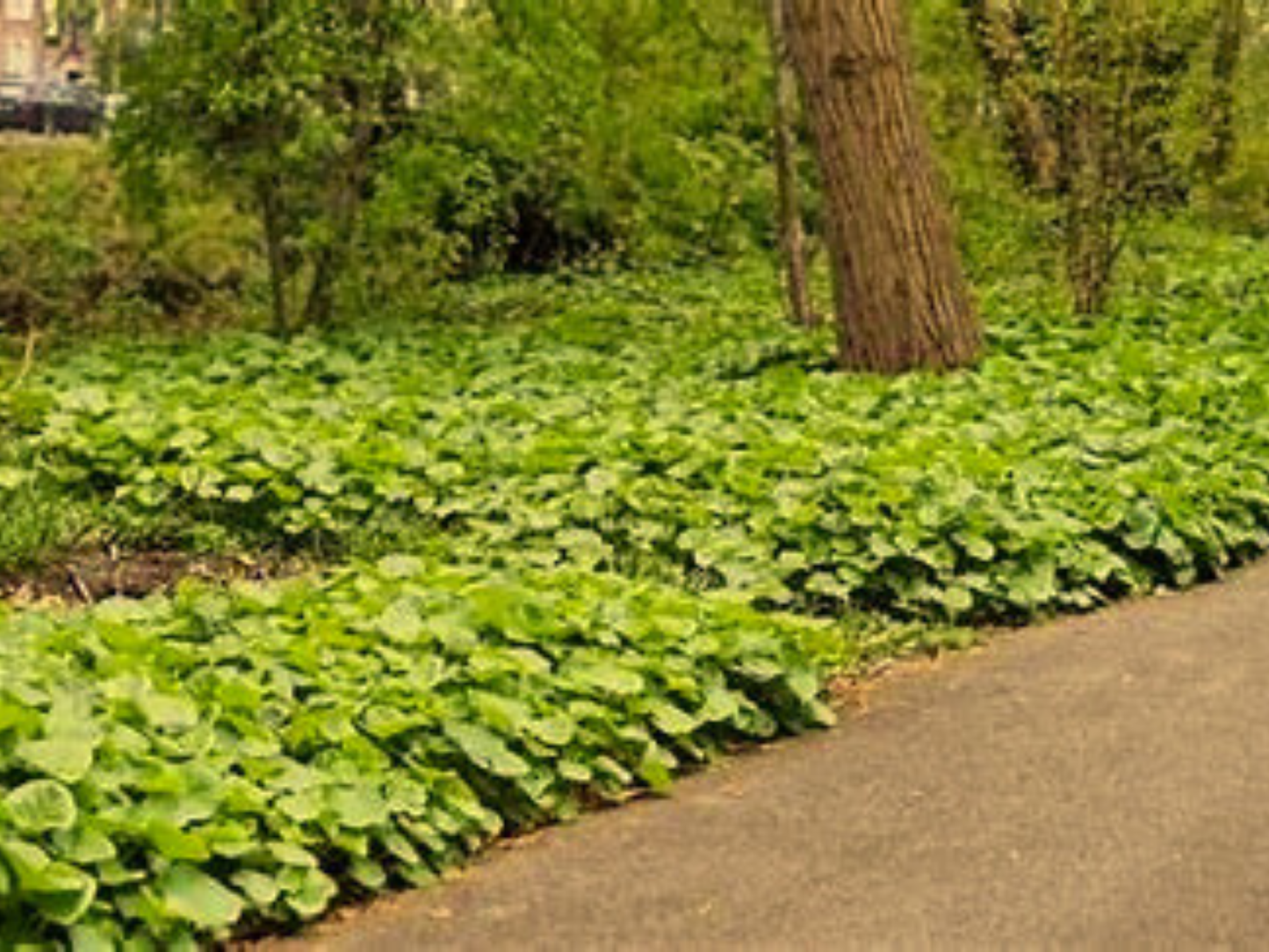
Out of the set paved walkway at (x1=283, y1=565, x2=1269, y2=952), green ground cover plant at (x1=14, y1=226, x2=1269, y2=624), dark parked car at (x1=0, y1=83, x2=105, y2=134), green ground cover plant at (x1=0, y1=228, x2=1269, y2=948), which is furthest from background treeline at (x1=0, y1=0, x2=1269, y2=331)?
dark parked car at (x1=0, y1=83, x2=105, y2=134)

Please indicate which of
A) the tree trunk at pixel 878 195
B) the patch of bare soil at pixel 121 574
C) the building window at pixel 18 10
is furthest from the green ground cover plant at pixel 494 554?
the building window at pixel 18 10

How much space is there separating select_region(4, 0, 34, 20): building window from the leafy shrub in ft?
216

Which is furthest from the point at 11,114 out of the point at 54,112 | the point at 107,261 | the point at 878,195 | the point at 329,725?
the point at 329,725

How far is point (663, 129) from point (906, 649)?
41.5 feet

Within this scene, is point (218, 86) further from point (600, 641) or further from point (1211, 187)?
point (1211, 187)

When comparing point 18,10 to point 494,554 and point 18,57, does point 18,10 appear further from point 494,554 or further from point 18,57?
point 494,554

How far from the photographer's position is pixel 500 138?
1437 centimetres

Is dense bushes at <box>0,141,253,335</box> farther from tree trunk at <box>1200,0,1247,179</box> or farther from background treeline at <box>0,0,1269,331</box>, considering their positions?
tree trunk at <box>1200,0,1247,179</box>

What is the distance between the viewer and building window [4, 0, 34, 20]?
6838 cm

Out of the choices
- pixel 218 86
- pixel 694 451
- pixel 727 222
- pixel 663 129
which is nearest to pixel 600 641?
pixel 694 451

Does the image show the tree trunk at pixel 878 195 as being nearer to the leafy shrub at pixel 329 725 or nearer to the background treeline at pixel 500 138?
the background treeline at pixel 500 138

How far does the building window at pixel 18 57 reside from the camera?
210 feet

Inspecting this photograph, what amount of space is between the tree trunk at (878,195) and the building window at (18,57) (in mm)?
55464

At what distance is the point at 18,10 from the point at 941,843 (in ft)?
234
